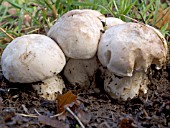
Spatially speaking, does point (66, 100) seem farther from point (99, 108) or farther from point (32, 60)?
point (32, 60)

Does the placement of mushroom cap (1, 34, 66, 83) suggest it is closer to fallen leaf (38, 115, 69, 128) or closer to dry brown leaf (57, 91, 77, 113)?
dry brown leaf (57, 91, 77, 113)

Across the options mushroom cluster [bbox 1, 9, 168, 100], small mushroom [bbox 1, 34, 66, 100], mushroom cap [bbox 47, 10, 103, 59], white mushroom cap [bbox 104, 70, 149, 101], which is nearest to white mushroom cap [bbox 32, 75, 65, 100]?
mushroom cluster [bbox 1, 9, 168, 100]

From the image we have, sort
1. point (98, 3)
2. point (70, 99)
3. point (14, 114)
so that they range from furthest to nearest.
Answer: point (98, 3), point (70, 99), point (14, 114)

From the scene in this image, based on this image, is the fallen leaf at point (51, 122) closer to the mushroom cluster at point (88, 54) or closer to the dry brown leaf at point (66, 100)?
the dry brown leaf at point (66, 100)

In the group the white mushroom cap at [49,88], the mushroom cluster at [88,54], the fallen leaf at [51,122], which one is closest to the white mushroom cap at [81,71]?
the mushroom cluster at [88,54]

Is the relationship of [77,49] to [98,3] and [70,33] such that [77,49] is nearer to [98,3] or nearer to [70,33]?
[70,33]

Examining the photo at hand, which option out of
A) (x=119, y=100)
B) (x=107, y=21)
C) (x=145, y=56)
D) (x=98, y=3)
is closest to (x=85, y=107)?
(x=119, y=100)
